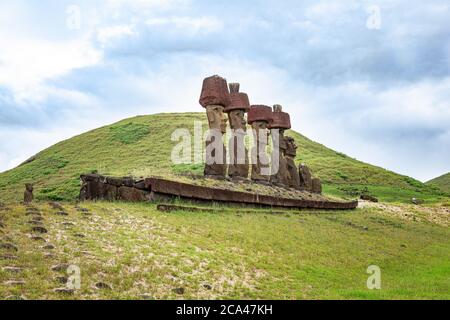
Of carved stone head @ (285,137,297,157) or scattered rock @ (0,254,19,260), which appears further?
carved stone head @ (285,137,297,157)

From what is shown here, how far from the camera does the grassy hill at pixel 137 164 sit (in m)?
32.4

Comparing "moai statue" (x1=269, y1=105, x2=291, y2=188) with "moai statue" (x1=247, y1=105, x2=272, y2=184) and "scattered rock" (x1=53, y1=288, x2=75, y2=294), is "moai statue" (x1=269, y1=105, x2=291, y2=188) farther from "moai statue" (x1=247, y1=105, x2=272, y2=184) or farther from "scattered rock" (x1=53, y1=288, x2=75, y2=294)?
"scattered rock" (x1=53, y1=288, x2=75, y2=294)

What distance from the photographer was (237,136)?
17.8 metres

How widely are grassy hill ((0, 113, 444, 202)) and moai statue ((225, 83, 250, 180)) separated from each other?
11.0 m

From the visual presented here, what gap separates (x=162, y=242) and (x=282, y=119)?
1513 cm

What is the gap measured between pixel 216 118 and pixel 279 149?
6.20 metres

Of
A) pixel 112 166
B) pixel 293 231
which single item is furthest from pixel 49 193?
pixel 293 231

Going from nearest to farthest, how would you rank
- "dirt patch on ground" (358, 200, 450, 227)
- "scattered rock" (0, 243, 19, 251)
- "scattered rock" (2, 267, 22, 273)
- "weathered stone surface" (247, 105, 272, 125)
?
"scattered rock" (2, 267, 22, 273) → "scattered rock" (0, 243, 19, 251) → "weathered stone surface" (247, 105, 272, 125) → "dirt patch on ground" (358, 200, 450, 227)

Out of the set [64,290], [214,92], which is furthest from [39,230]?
[214,92]

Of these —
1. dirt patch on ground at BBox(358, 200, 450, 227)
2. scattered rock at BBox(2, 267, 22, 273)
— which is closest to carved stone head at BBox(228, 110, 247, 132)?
dirt patch on ground at BBox(358, 200, 450, 227)

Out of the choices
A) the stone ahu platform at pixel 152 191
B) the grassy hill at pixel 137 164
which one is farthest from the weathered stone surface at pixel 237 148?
the grassy hill at pixel 137 164

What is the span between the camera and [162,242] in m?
7.95

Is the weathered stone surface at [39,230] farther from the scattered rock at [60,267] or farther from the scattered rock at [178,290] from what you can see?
the scattered rock at [178,290]

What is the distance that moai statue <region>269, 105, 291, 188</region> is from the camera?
2152cm
